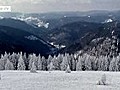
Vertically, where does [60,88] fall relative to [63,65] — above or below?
above

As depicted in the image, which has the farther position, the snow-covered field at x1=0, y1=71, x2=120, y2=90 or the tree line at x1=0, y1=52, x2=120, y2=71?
the tree line at x1=0, y1=52, x2=120, y2=71

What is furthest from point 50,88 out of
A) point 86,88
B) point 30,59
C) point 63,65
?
point 30,59

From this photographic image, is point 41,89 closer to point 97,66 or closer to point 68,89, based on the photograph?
point 68,89

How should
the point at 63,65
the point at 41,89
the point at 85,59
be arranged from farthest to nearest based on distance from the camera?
the point at 85,59, the point at 63,65, the point at 41,89

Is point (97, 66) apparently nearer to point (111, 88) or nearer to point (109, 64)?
point (109, 64)

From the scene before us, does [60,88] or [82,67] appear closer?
[60,88]

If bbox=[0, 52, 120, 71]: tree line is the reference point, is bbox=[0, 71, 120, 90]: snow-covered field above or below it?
above

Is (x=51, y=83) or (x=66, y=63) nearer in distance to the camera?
(x=51, y=83)

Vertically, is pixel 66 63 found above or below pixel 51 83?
below

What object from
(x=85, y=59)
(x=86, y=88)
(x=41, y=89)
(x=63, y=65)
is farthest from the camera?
(x=85, y=59)

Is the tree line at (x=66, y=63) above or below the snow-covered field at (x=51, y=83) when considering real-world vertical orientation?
below

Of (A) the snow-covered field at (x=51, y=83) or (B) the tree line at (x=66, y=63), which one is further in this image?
(B) the tree line at (x=66, y=63)

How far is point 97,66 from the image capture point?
161 metres

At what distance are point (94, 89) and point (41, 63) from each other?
107 m
